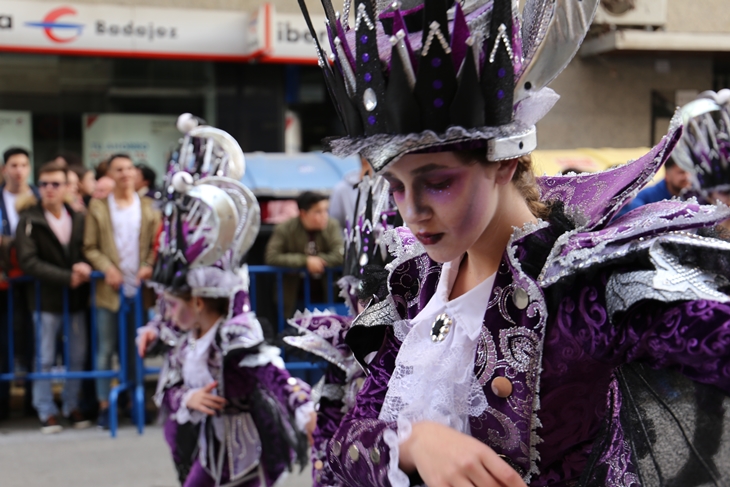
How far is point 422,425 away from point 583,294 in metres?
0.36

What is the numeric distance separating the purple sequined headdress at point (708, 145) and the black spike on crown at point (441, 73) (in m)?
3.22

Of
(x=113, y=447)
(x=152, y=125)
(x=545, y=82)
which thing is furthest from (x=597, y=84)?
(x=545, y=82)

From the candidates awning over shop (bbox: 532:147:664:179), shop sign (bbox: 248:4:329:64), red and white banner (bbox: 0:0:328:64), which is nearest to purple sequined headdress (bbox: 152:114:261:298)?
awning over shop (bbox: 532:147:664:179)

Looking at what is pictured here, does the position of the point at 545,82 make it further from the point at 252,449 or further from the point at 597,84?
the point at 597,84

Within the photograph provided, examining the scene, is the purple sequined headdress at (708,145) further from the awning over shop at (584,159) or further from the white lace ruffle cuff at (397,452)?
the awning over shop at (584,159)

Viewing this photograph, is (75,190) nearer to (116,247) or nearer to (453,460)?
(116,247)

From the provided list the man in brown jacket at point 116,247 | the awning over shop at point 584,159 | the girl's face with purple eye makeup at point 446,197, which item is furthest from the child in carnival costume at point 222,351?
the awning over shop at point 584,159

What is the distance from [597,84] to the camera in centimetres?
1158

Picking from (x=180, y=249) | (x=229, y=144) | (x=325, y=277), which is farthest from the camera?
(x=325, y=277)

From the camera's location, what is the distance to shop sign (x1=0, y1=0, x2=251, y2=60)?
32.1 ft

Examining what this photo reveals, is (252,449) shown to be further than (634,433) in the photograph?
Yes

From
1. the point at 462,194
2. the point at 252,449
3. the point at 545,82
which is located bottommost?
the point at 252,449

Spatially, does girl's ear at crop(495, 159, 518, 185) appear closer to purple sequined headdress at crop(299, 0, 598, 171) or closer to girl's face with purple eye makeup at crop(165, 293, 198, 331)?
purple sequined headdress at crop(299, 0, 598, 171)

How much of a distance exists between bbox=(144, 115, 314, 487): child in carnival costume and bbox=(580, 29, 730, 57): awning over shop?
316 inches
